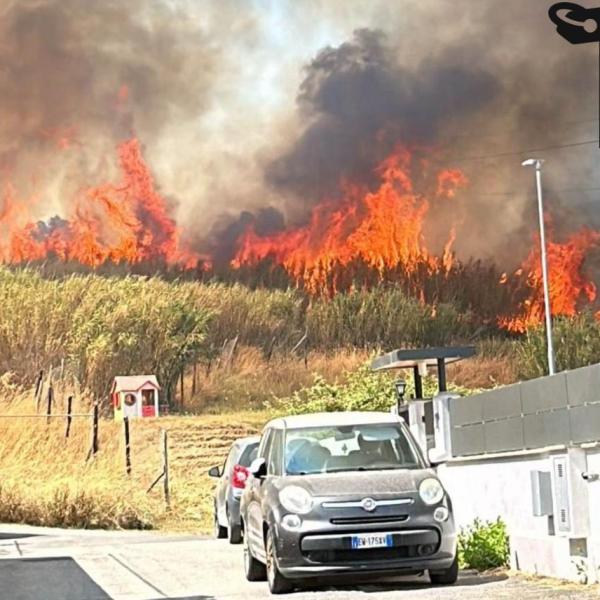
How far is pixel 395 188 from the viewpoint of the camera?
65625 millimetres

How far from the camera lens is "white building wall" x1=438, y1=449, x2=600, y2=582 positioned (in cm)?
1105

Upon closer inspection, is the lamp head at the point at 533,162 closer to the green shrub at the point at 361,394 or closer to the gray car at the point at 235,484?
the green shrub at the point at 361,394

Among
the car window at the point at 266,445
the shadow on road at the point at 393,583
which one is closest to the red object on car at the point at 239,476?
the car window at the point at 266,445

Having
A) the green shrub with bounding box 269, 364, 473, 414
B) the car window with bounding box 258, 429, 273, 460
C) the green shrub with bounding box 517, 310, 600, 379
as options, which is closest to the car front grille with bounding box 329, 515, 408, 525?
the car window with bounding box 258, 429, 273, 460

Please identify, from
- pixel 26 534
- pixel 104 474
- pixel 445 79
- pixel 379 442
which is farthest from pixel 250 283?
pixel 379 442

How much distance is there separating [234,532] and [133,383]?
3348 cm

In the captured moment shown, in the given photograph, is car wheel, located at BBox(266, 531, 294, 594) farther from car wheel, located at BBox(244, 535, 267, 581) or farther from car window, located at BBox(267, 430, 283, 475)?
car wheel, located at BBox(244, 535, 267, 581)

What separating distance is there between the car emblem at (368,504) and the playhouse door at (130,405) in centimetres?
3824

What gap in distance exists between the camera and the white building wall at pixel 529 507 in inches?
435

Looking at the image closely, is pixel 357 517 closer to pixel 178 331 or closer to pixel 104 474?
pixel 104 474

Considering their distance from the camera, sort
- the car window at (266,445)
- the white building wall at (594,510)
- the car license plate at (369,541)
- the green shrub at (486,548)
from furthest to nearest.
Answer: the green shrub at (486,548), the car window at (266,445), the car license plate at (369,541), the white building wall at (594,510)

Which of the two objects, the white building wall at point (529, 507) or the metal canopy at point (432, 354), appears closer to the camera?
the white building wall at point (529, 507)

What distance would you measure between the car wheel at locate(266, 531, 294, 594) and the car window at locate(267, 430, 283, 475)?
0.95 meters

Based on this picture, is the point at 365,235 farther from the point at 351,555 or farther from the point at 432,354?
the point at 351,555
